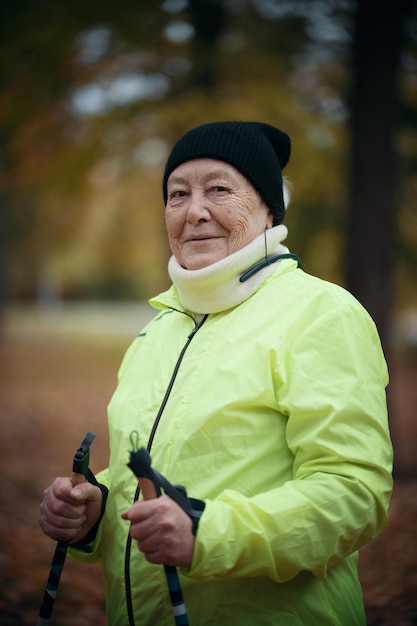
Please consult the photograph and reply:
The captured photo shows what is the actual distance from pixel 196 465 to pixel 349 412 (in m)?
0.51

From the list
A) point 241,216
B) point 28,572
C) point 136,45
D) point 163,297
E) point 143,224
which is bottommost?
point 28,572

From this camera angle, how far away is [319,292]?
6.18 ft

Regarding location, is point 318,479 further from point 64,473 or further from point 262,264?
point 64,473

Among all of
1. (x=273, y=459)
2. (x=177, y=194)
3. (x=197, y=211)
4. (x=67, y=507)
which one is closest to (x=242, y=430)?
(x=273, y=459)

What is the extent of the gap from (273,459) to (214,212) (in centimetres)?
87

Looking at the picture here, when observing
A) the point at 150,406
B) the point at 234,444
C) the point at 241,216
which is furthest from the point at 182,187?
the point at 234,444

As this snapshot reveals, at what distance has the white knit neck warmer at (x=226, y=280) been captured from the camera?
201cm

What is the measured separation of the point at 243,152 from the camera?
2.11m

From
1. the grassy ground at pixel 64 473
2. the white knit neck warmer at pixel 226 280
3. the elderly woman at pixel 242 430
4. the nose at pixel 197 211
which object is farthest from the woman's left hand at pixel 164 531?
the grassy ground at pixel 64 473

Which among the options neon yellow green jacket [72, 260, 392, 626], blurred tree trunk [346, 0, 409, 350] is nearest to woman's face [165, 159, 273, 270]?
neon yellow green jacket [72, 260, 392, 626]

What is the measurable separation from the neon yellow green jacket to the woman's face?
0.20 meters

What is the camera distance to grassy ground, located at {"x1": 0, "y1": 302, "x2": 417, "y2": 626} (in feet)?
13.9

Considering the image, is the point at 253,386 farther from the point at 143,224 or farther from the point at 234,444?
the point at 143,224

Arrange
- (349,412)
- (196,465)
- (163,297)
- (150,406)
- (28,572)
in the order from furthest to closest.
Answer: (28,572) → (163,297) → (150,406) → (196,465) → (349,412)
